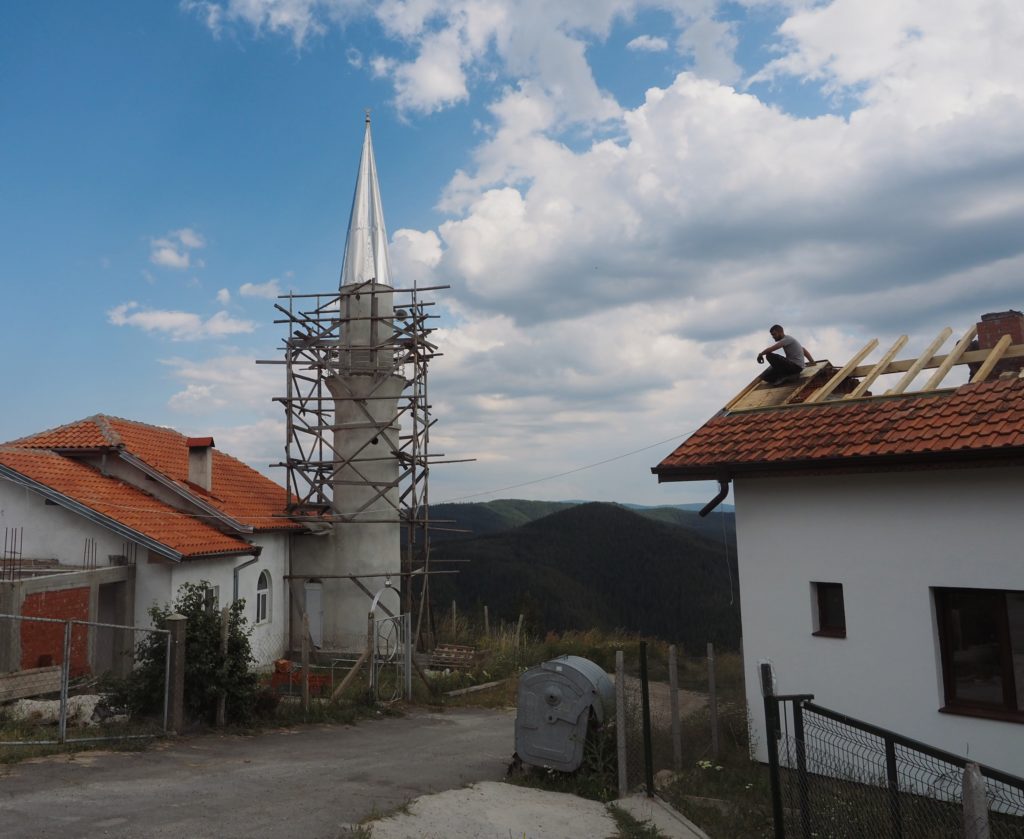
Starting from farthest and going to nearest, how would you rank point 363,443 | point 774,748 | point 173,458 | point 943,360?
point 363,443
point 173,458
point 943,360
point 774,748

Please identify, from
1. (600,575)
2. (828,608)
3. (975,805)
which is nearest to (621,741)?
(828,608)

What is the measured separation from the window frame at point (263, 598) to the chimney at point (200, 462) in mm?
2796

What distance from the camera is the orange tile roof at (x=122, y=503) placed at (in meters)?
16.4

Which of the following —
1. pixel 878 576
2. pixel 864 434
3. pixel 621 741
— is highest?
pixel 864 434

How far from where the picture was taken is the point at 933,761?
8766mm

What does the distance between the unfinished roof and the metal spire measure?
50.8 feet

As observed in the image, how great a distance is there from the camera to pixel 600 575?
7094cm

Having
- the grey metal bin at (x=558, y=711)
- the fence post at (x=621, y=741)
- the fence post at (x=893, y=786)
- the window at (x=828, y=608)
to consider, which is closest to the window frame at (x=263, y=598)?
the grey metal bin at (x=558, y=711)

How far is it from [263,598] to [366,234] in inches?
466

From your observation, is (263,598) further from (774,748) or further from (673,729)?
(774,748)

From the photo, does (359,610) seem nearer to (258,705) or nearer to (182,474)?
(182,474)

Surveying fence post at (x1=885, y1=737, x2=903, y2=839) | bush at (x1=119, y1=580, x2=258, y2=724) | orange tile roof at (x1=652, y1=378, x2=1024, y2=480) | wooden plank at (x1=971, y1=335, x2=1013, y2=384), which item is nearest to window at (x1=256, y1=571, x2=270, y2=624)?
bush at (x1=119, y1=580, x2=258, y2=724)

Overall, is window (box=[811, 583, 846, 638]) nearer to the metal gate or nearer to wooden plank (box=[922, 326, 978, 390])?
wooden plank (box=[922, 326, 978, 390])

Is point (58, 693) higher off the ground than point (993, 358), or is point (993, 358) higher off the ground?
point (993, 358)
